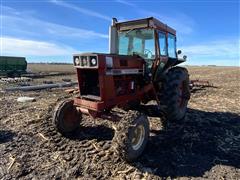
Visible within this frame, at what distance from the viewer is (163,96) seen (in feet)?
24.8

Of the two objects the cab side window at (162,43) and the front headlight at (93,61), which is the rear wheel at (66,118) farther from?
the cab side window at (162,43)

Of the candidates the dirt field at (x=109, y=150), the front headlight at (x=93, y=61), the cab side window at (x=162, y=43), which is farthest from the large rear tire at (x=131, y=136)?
the cab side window at (x=162, y=43)

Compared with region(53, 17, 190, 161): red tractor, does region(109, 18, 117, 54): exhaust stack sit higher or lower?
higher

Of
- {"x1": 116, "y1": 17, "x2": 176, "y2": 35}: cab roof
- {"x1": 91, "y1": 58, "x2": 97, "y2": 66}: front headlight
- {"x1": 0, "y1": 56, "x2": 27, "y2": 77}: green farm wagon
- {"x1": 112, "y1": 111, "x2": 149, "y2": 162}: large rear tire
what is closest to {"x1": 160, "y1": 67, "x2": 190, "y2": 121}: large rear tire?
{"x1": 116, "y1": 17, "x2": 176, "y2": 35}: cab roof

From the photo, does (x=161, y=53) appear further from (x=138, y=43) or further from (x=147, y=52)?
(x=138, y=43)

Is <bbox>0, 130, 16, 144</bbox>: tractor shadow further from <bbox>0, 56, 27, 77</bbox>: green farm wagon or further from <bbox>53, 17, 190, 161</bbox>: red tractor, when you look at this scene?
<bbox>0, 56, 27, 77</bbox>: green farm wagon

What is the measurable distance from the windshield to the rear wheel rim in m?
2.25

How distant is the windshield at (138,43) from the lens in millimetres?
7465

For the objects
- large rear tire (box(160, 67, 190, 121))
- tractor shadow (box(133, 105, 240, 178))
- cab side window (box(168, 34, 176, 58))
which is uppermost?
cab side window (box(168, 34, 176, 58))

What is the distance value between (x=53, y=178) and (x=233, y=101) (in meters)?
9.15

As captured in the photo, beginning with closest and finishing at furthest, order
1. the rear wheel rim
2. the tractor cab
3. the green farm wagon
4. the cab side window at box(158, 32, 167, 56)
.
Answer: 1. the rear wheel rim
2. the tractor cab
3. the cab side window at box(158, 32, 167, 56)
4. the green farm wagon

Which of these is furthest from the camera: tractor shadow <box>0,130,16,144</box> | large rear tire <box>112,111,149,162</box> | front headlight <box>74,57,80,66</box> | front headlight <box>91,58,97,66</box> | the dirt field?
tractor shadow <box>0,130,16,144</box>

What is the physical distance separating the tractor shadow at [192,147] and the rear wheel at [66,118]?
188 cm

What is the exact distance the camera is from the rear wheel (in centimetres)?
688
